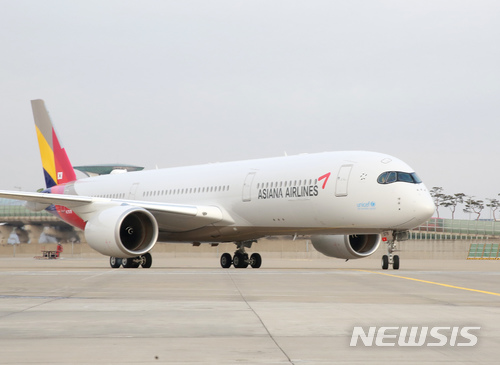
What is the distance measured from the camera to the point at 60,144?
3759 cm

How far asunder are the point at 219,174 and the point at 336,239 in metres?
4.81

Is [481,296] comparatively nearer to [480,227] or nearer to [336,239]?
[336,239]

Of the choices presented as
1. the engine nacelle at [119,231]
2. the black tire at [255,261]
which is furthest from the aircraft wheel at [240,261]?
the engine nacelle at [119,231]

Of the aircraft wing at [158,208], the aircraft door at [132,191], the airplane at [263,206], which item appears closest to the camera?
the airplane at [263,206]

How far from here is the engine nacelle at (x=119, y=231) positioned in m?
25.9

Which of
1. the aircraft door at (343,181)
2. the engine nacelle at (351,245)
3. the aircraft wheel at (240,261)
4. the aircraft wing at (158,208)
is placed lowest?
the aircraft wheel at (240,261)

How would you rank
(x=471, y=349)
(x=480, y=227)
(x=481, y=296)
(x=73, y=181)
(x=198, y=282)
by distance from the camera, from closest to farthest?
(x=471, y=349), (x=481, y=296), (x=198, y=282), (x=73, y=181), (x=480, y=227)

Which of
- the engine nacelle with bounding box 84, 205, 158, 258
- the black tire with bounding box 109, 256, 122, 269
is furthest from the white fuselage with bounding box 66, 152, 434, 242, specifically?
the black tire with bounding box 109, 256, 122, 269

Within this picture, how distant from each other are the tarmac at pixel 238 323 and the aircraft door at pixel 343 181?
9.41 metres

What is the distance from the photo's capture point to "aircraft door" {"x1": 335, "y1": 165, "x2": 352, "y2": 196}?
25.1 metres

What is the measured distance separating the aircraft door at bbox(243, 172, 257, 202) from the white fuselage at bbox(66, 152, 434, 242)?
35 mm

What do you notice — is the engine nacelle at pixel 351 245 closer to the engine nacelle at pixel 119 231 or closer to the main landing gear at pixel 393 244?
the main landing gear at pixel 393 244

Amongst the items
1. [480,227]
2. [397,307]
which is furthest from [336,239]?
[480,227]

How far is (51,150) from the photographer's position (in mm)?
37875
